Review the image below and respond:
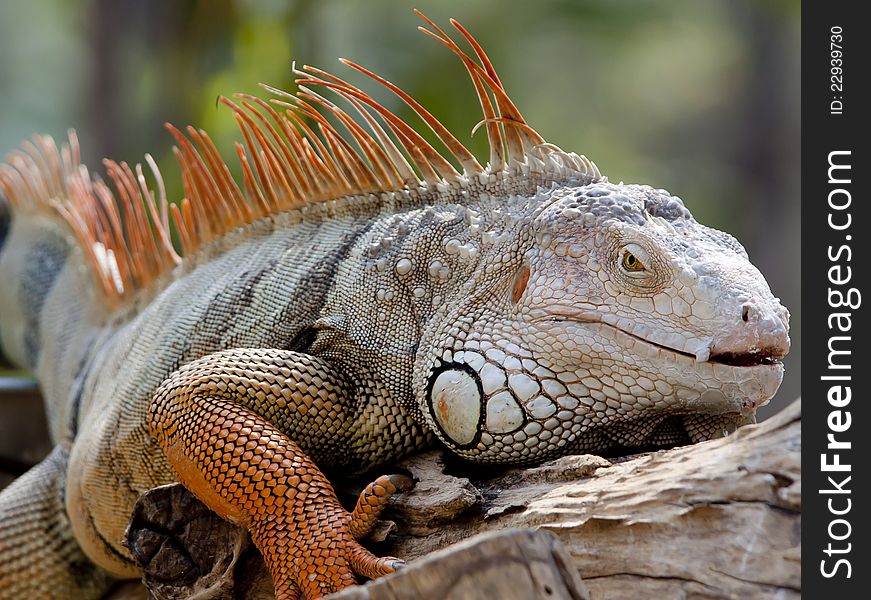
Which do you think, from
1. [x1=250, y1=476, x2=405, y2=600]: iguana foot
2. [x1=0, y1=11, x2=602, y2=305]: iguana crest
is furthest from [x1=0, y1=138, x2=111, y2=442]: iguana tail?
[x1=250, y1=476, x2=405, y2=600]: iguana foot

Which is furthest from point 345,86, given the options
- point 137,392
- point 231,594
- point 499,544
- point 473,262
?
point 499,544

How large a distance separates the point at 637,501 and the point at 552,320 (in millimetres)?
654

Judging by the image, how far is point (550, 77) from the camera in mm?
26469

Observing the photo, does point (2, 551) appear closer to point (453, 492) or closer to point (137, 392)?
point (137, 392)

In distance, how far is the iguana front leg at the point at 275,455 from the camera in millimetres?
2732

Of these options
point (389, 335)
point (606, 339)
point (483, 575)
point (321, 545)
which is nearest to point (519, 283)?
point (606, 339)

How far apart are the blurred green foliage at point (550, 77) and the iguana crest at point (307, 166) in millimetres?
2924

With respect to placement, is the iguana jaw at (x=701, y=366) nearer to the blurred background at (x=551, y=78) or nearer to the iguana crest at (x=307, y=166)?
the iguana crest at (x=307, y=166)

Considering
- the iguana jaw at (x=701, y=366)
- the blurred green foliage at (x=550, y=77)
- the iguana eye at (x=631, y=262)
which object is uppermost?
the blurred green foliage at (x=550, y=77)

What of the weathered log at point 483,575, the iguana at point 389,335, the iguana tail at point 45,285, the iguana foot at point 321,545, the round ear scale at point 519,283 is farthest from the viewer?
the iguana tail at point 45,285

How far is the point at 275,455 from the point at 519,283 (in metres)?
0.95

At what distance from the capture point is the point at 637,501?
2426 millimetres
